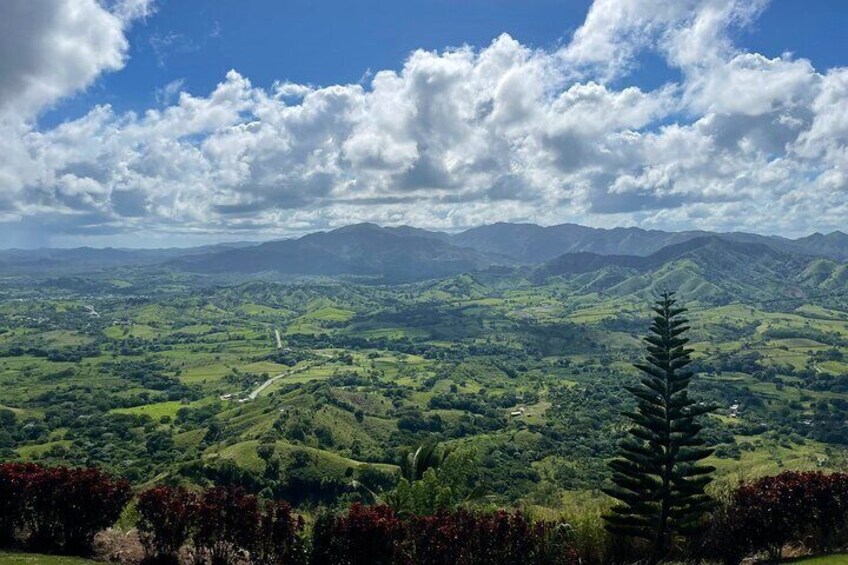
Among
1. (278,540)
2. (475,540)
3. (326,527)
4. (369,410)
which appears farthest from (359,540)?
(369,410)

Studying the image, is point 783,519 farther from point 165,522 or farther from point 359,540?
point 165,522

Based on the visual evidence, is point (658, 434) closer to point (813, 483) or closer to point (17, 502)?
point (813, 483)

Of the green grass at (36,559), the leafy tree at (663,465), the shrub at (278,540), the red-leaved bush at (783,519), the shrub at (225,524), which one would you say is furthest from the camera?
→ the leafy tree at (663,465)

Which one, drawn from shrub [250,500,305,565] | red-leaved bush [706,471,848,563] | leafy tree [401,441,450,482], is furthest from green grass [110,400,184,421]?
red-leaved bush [706,471,848,563]

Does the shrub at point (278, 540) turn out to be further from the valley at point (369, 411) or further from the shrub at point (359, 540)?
the valley at point (369, 411)

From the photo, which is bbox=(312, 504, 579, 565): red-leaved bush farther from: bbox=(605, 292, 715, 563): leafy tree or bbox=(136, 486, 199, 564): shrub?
bbox=(605, 292, 715, 563): leafy tree

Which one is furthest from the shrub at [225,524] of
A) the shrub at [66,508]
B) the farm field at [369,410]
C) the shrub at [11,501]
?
the farm field at [369,410]
